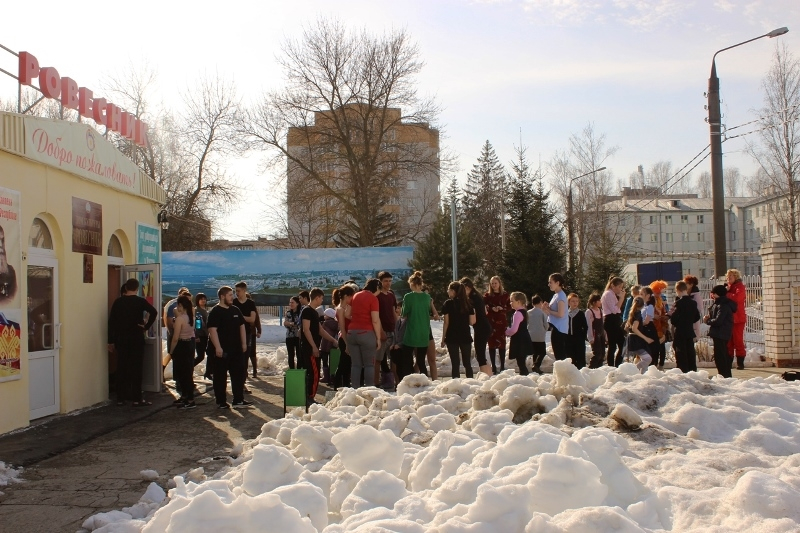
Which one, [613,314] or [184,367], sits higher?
[613,314]

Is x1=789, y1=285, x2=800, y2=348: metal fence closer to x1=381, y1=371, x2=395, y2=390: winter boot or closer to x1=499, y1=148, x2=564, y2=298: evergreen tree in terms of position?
x1=381, y1=371, x2=395, y2=390: winter boot

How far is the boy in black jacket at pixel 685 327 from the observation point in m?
11.9

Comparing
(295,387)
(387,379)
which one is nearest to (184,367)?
(295,387)

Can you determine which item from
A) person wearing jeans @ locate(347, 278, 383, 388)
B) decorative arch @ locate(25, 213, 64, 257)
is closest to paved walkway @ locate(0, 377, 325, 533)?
person wearing jeans @ locate(347, 278, 383, 388)

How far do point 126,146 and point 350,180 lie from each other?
10858mm

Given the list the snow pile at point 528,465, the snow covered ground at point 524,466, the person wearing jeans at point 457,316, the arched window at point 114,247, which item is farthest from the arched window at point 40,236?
the person wearing jeans at point 457,316

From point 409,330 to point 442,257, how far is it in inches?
1088

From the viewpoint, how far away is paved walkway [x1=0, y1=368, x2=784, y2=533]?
5938 mm

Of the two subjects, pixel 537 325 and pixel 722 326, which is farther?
pixel 537 325

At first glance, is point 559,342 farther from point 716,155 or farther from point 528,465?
point 716,155

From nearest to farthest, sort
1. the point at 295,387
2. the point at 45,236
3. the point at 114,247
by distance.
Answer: the point at 295,387, the point at 45,236, the point at 114,247

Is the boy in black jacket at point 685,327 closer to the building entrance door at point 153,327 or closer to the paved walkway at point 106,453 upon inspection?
the paved walkway at point 106,453

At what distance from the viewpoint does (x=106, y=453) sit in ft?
26.5

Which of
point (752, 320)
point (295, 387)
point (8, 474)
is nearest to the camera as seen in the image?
point (8, 474)
